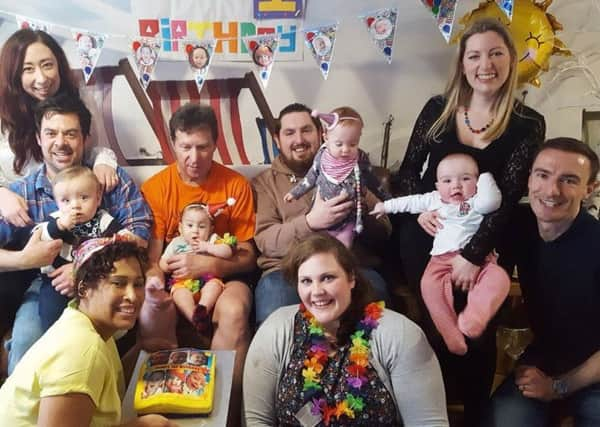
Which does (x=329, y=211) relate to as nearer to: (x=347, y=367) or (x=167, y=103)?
(x=347, y=367)

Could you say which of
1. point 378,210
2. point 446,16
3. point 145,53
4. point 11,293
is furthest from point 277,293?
point 446,16

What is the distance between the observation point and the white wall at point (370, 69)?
7.23 ft

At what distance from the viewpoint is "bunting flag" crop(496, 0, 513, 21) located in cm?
199

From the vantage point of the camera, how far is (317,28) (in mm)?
2146

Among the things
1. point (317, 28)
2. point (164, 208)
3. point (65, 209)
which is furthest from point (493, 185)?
point (65, 209)

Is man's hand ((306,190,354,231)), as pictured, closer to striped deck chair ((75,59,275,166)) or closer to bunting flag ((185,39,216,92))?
striped deck chair ((75,59,275,166))

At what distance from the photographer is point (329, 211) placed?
1.93 m

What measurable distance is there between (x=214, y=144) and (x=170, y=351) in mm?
781

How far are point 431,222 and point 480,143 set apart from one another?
318 millimetres

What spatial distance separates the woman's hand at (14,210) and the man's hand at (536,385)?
5.76ft

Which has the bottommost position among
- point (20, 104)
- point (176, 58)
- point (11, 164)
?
point (11, 164)

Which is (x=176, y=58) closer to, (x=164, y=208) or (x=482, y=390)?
(x=164, y=208)

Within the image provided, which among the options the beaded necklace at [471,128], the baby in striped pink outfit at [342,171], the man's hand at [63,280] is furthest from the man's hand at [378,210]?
the man's hand at [63,280]

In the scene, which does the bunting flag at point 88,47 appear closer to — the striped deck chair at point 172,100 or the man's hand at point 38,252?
the striped deck chair at point 172,100
